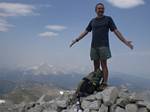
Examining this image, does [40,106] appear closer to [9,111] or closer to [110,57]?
[9,111]

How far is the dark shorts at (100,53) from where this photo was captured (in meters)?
18.9

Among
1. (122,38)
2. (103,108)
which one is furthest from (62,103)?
(122,38)

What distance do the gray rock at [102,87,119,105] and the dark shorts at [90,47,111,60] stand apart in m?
1.76

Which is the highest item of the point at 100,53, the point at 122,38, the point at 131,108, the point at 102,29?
the point at 102,29

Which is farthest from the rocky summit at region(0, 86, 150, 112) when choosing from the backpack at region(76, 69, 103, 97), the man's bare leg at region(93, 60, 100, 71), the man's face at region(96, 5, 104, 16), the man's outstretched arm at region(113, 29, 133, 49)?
the man's face at region(96, 5, 104, 16)

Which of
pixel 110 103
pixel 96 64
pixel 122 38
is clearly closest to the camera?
pixel 110 103

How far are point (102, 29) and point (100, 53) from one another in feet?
4.33

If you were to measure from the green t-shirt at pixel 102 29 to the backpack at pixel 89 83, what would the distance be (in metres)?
1.66

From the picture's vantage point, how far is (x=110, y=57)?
19.2 m

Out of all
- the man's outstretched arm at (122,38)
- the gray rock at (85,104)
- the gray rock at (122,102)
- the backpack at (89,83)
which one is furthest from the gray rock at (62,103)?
the man's outstretched arm at (122,38)

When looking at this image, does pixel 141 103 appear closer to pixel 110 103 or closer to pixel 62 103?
pixel 110 103

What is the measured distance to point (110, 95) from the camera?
60.1 feet

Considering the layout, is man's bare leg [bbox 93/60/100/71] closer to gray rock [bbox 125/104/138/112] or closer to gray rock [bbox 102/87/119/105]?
gray rock [bbox 102/87/119/105]

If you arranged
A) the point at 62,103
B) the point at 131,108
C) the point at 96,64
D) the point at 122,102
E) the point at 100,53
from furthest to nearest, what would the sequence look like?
the point at 62,103 → the point at 96,64 → the point at 100,53 → the point at 122,102 → the point at 131,108
